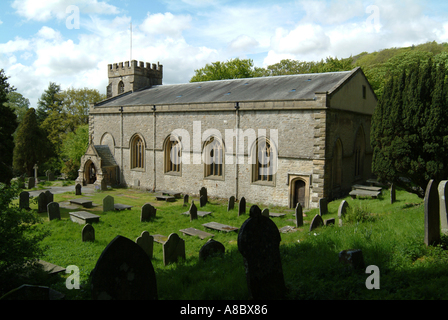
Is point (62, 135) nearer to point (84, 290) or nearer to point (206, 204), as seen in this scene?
point (206, 204)

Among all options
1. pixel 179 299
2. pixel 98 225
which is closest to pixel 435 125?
pixel 179 299

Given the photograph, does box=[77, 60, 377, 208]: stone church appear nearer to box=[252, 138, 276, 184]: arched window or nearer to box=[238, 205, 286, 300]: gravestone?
box=[252, 138, 276, 184]: arched window

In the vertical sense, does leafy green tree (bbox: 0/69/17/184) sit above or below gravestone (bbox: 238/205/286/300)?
above

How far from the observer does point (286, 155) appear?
17.4m

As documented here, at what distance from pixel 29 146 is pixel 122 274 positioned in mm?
32550

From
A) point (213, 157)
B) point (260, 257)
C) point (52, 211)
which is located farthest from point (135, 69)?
point (260, 257)

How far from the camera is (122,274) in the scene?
479 centimetres

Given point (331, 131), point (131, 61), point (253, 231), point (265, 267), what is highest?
point (131, 61)

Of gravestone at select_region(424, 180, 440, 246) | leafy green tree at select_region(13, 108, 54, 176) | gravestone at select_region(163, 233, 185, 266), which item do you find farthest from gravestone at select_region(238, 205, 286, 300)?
leafy green tree at select_region(13, 108, 54, 176)

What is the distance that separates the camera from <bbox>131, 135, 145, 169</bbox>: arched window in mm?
23975

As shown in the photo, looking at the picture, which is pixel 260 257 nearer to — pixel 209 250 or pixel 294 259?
pixel 294 259

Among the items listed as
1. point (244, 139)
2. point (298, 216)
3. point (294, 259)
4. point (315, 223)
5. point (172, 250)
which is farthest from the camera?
point (244, 139)
